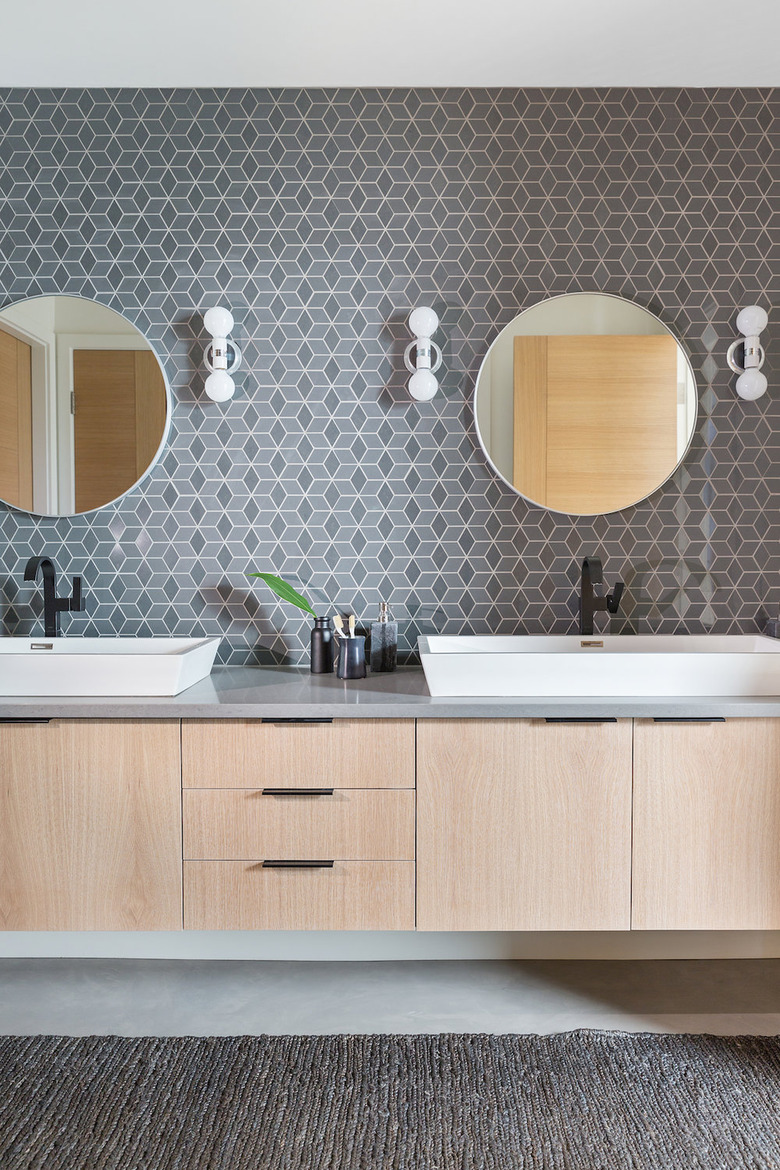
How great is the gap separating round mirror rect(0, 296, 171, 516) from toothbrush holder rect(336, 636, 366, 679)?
2.88 feet

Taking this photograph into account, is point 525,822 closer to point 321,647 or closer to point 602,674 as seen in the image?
point 602,674

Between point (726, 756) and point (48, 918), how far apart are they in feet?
5.64

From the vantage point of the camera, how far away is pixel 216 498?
258 cm

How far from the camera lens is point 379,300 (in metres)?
2.55

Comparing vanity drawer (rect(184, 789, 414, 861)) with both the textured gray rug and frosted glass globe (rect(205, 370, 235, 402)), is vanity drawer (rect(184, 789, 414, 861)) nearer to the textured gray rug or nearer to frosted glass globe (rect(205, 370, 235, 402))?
the textured gray rug

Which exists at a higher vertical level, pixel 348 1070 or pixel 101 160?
pixel 101 160

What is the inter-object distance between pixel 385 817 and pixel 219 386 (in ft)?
4.54

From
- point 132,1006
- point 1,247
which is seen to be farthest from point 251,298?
point 132,1006

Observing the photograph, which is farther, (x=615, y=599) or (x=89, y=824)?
(x=615, y=599)

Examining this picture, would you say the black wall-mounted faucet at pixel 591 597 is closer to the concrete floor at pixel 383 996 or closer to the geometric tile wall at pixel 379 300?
the geometric tile wall at pixel 379 300

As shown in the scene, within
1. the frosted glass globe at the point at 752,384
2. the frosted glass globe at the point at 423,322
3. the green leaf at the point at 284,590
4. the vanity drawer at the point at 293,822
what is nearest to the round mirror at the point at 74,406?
the green leaf at the point at 284,590

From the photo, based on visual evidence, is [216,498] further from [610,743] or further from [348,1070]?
[348,1070]

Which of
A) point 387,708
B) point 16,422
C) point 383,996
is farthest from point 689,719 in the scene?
point 16,422

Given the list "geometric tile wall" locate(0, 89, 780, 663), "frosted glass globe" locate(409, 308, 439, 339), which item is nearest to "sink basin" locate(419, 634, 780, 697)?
"geometric tile wall" locate(0, 89, 780, 663)
